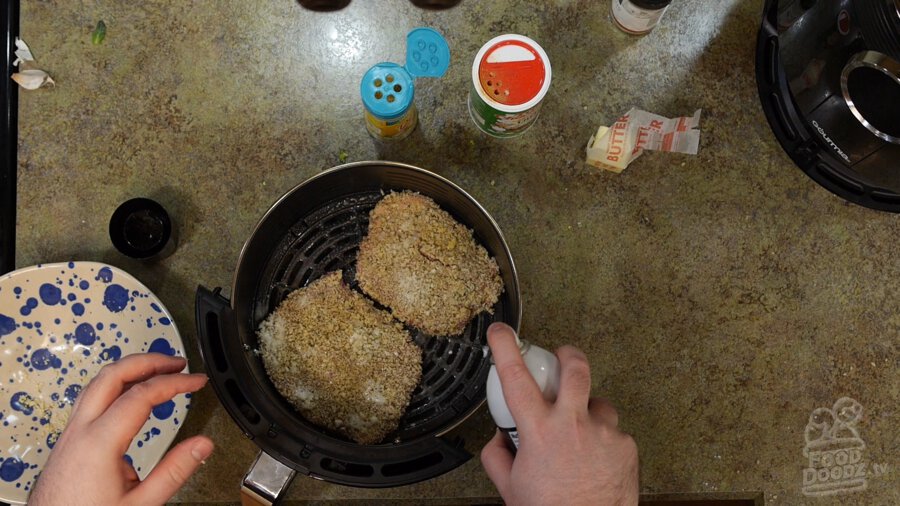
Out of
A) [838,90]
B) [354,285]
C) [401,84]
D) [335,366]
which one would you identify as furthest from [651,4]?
[335,366]

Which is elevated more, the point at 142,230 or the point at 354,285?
the point at 142,230

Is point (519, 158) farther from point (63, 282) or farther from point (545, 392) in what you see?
point (63, 282)

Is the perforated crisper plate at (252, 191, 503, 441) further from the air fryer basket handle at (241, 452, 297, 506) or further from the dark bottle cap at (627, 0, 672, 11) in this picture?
the dark bottle cap at (627, 0, 672, 11)

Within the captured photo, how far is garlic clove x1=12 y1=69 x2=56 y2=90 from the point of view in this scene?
1118 mm

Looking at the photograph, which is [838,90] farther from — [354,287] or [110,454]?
[110,454]

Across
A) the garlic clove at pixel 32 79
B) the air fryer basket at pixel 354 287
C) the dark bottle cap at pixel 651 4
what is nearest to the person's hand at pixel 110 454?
the air fryer basket at pixel 354 287

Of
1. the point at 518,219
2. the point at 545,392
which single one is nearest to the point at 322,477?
the point at 545,392

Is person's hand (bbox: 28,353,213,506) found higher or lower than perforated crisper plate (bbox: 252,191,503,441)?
higher

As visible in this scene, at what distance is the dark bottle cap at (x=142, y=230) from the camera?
1.06 metres

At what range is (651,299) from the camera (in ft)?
3.70

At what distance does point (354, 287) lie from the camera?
1.08 m

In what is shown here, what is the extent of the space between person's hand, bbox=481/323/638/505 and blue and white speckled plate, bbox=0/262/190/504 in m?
0.59

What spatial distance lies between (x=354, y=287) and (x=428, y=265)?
15 centimetres

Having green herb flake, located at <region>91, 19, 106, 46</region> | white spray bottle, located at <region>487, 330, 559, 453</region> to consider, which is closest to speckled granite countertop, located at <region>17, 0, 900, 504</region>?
green herb flake, located at <region>91, 19, 106, 46</region>
